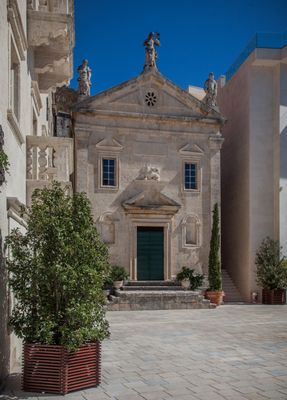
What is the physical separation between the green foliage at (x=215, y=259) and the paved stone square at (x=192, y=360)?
14.5 ft

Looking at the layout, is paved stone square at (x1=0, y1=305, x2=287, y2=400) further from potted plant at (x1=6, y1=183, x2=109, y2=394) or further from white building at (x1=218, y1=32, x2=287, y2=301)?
white building at (x1=218, y1=32, x2=287, y2=301)

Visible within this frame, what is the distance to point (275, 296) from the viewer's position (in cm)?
2153

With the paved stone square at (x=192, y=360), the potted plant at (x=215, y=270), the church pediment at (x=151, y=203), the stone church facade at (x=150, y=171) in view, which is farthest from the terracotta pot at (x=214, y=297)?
the paved stone square at (x=192, y=360)

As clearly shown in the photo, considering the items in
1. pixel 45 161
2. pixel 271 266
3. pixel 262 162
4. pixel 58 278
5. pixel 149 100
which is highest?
pixel 149 100

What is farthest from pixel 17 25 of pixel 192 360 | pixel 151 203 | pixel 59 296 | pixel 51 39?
pixel 151 203

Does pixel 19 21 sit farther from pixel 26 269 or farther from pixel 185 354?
pixel 185 354

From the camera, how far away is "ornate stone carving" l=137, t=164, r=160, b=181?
21969mm

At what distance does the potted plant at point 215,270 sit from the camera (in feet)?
69.0

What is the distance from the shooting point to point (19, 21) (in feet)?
28.6

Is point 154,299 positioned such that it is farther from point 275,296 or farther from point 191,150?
point 191,150

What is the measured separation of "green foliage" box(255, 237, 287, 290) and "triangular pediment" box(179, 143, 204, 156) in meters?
5.42

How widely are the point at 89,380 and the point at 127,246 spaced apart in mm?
14333

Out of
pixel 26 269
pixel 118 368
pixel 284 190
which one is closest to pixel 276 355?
pixel 118 368

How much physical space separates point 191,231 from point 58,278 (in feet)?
52.7
